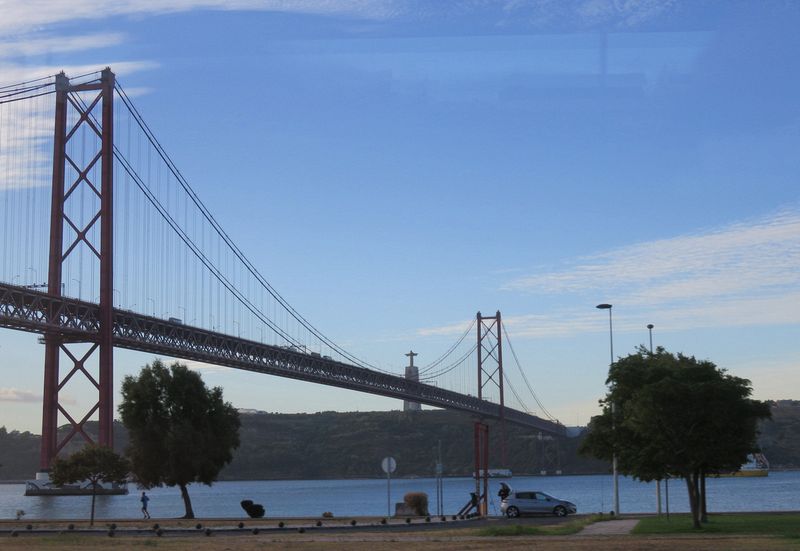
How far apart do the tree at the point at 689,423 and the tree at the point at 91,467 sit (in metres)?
20.9

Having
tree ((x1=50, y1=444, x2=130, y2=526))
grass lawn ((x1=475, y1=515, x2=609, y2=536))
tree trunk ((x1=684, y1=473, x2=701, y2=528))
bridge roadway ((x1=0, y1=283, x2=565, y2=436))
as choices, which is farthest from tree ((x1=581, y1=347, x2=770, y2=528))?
bridge roadway ((x1=0, y1=283, x2=565, y2=436))

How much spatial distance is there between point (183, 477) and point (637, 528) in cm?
2751

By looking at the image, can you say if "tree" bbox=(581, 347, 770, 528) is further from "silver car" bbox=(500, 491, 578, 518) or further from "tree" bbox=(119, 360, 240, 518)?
"tree" bbox=(119, 360, 240, 518)

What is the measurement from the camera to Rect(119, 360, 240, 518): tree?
5847 centimetres

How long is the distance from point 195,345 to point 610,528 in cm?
5627

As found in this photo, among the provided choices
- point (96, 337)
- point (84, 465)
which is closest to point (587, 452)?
point (84, 465)

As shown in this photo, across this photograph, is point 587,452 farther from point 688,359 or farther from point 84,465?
point 84,465

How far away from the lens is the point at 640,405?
39719 mm

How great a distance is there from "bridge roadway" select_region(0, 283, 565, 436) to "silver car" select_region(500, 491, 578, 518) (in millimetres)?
35617

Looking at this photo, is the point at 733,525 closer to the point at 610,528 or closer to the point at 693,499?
the point at 693,499

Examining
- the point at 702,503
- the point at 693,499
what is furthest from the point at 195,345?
the point at 693,499

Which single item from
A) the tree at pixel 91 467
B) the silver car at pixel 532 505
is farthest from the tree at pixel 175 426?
the silver car at pixel 532 505

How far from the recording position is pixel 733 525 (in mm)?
39375

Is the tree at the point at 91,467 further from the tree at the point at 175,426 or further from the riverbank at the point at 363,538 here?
the tree at the point at 175,426
